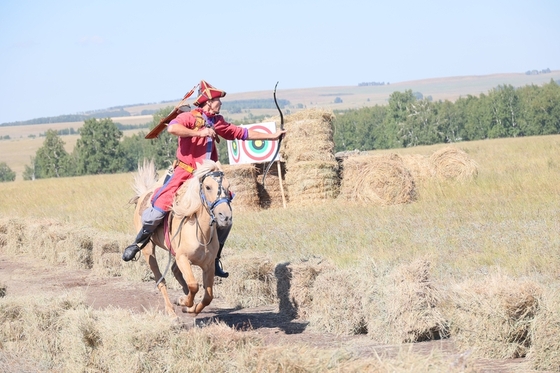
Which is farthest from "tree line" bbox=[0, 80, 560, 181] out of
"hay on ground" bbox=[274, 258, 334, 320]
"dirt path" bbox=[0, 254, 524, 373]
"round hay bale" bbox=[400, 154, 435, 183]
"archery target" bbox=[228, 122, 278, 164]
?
"hay on ground" bbox=[274, 258, 334, 320]

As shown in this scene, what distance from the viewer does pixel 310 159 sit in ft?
72.5

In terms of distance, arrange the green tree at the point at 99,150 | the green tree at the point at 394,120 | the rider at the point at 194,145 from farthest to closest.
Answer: the green tree at the point at 394,120, the green tree at the point at 99,150, the rider at the point at 194,145

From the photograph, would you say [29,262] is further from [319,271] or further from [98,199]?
[98,199]

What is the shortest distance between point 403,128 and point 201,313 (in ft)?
322

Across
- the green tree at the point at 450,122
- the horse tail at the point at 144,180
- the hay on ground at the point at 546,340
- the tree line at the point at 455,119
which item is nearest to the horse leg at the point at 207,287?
the horse tail at the point at 144,180

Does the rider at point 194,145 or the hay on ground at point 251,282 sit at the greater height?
the rider at point 194,145

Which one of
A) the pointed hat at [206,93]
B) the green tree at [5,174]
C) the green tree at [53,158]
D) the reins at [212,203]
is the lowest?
the green tree at [5,174]

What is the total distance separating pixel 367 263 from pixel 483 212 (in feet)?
27.1

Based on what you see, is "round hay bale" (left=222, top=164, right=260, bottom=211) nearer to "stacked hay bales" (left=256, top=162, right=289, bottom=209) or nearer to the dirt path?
"stacked hay bales" (left=256, top=162, right=289, bottom=209)

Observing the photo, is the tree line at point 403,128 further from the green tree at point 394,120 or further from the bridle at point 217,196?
the bridle at point 217,196

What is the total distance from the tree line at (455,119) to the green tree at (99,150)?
27.1m

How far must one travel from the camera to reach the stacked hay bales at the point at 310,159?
21781 mm

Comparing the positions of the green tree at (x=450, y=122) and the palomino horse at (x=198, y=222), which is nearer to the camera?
the palomino horse at (x=198, y=222)

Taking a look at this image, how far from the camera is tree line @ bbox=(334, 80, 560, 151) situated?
95.1 metres
